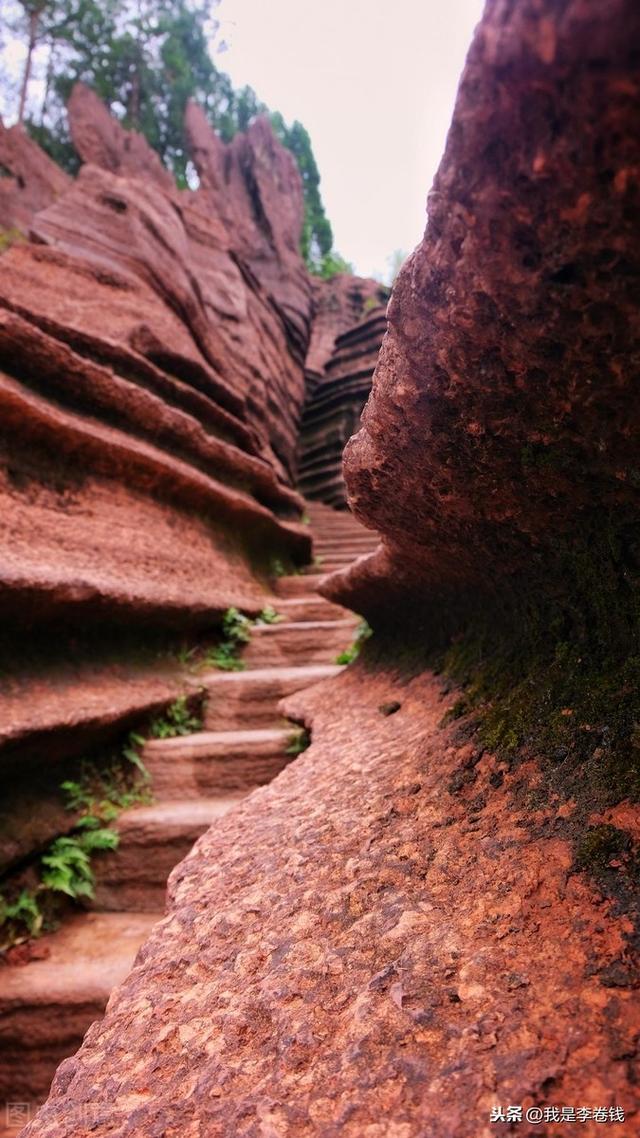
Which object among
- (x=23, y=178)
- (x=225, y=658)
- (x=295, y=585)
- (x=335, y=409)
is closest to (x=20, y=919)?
(x=225, y=658)

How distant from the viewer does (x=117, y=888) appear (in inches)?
112

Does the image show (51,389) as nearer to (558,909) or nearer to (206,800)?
(206,800)

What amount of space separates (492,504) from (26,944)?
2.71m

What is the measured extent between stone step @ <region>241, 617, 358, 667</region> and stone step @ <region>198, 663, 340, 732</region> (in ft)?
1.43

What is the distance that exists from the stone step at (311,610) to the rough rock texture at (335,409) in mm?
5147

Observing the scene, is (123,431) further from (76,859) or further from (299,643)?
(76,859)

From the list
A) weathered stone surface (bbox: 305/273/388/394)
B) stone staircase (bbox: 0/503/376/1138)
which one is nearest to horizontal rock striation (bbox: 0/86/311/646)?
stone staircase (bbox: 0/503/376/1138)

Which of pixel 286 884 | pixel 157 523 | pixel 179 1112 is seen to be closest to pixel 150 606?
pixel 157 523

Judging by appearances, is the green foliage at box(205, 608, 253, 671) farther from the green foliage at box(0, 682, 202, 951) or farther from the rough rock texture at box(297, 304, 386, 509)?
the rough rock texture at box(297, 304, 386, 509)

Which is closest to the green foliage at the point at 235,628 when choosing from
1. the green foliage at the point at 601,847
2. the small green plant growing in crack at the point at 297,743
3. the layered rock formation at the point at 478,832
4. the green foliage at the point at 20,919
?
the small green plant growing in crack at the point at 297,743

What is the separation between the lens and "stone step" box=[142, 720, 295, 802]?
3322 millimetres

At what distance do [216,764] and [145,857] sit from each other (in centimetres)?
64

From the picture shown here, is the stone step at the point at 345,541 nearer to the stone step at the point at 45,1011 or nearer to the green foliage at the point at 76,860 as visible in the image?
the green foliage at the point at 76,860

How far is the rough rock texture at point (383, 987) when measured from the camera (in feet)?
2.62
